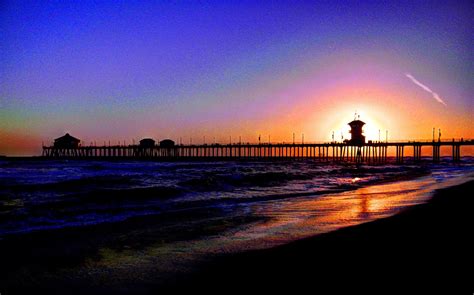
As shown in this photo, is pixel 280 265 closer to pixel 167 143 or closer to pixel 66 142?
pixel 167 143

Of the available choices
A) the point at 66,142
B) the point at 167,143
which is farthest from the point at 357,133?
the point at 66,142

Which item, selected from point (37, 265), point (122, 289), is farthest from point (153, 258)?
point (37, 265)

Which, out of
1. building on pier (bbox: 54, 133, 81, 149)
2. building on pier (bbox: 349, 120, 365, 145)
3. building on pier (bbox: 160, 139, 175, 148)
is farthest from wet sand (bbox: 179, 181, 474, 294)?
building on pier (bbox: 54, 133, 81, 149)

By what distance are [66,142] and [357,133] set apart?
69.1 meters

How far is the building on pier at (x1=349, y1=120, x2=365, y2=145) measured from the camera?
70.5 metres

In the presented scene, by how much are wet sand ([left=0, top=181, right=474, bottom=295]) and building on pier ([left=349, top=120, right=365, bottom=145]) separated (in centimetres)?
6599

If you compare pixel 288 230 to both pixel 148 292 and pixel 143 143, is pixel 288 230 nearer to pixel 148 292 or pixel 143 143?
pixel 148 292

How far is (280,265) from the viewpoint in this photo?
4.81 metres

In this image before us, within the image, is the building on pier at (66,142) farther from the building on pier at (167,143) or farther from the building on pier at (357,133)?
the building on pier at (357,133)

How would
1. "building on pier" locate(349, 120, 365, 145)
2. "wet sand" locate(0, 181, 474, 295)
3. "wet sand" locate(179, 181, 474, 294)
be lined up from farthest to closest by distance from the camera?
"building on pier" locate(349, 120, 365, 145), "wet sand" locate(0, 181, 474, 295), "wet sand" locate(179, 181, 474, 294)

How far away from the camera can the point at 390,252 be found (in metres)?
5.16

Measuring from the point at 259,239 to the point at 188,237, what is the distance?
1.33 meters

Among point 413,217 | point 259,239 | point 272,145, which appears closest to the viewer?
point 259,239

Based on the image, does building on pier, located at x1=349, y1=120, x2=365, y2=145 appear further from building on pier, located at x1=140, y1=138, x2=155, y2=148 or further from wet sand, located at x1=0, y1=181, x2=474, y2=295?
wet sand, located at x1=0, y1=181, x2=474, y2=295
